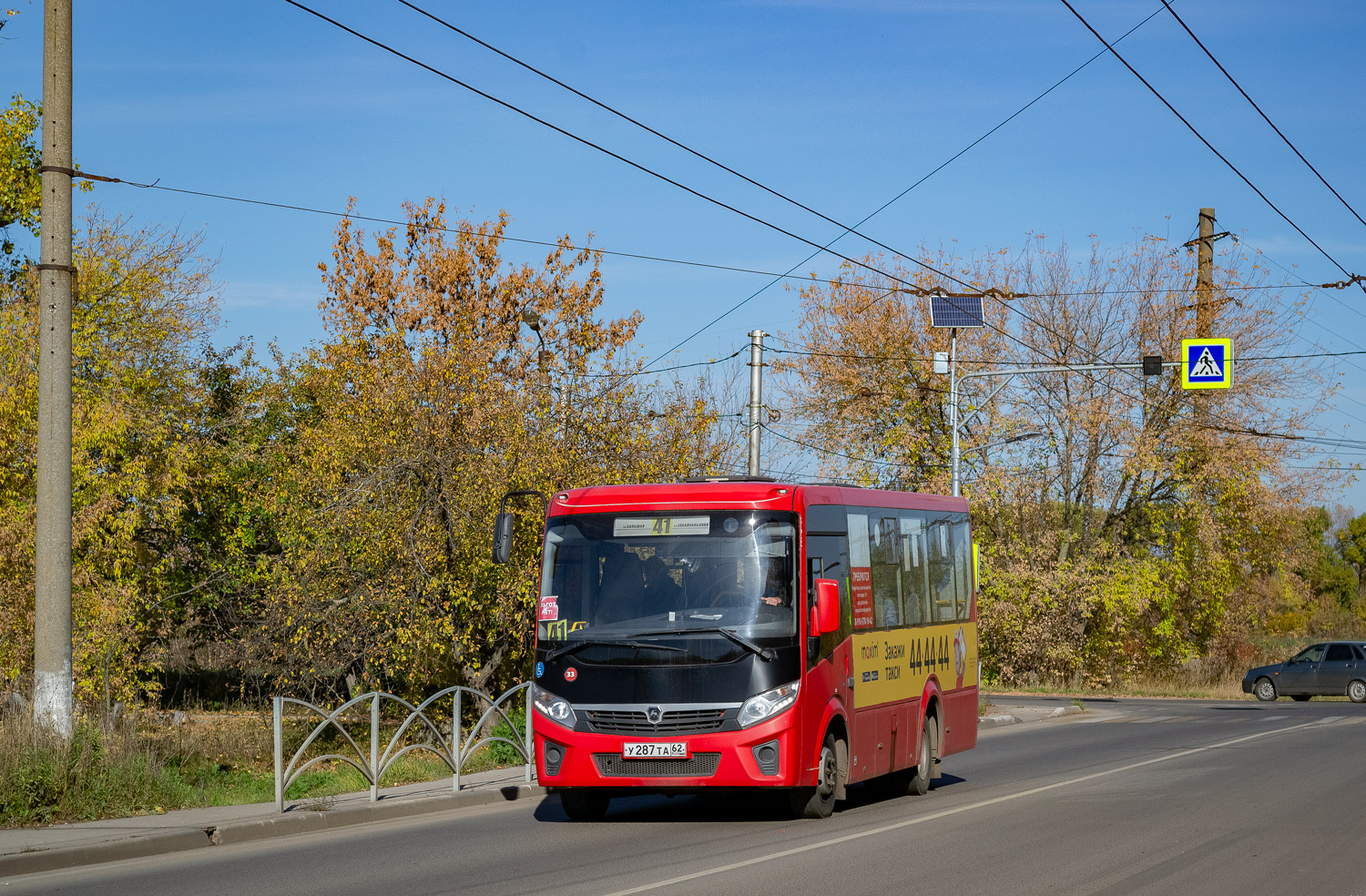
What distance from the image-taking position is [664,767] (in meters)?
12.2

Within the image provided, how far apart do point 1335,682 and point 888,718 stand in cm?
2860

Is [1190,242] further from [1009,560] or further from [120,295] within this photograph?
[120,295]

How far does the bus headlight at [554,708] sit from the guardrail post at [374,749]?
67.5 inches

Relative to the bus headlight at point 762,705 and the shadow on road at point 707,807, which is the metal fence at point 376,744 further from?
the bus headlight at point 762,705

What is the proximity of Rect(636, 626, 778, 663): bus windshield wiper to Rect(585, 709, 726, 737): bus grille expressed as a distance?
586 mm

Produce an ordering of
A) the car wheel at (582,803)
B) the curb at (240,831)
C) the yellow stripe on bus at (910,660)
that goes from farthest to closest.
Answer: the yellow stripe on bus at (910,660) < the car wheel at (582,803) < the curb at (240,831)

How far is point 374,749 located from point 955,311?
21739mm

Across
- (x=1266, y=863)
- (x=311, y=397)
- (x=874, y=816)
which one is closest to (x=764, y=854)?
(x=874, y=816)

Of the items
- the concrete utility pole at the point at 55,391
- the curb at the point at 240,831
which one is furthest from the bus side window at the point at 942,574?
the concrete utility pole at the point at 55,391

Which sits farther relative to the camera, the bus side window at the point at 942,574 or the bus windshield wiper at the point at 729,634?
the bus side window at the point at 942,574

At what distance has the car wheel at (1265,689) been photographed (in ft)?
128

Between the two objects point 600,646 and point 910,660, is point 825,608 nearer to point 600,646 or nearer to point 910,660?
point 600,646

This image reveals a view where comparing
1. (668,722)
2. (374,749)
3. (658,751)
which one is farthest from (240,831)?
(668,722)

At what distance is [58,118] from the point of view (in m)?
12.7
